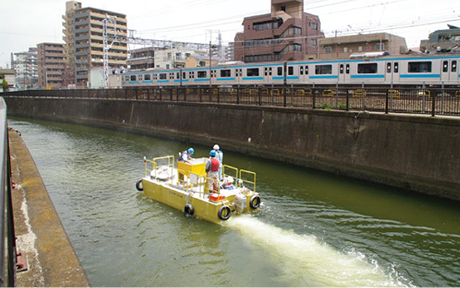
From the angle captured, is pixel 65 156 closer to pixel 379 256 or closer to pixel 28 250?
pixel 28 250

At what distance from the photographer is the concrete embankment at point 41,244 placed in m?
6.06

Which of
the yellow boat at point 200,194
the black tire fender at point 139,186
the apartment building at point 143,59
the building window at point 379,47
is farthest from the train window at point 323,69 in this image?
the apartment building at point 143,59

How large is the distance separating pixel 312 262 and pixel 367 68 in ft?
85.7

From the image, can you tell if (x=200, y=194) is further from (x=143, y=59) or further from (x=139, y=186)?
(x=143, y=59)

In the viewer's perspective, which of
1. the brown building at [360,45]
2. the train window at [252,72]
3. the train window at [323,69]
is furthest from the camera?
the brown building at [360,45]

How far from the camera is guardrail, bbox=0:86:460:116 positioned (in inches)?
684

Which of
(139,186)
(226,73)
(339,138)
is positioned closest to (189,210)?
(139,186)

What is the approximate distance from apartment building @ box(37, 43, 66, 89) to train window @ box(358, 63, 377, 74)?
118156 mm

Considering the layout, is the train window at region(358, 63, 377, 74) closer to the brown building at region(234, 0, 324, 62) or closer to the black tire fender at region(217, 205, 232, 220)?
the black tire fender at region(217, 205, 232, 220)

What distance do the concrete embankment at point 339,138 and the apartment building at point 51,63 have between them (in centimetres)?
11166

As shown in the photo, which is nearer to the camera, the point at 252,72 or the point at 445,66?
the point at 445,66

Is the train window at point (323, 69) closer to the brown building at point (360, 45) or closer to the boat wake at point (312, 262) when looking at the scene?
the boat wake at point (312, 262)

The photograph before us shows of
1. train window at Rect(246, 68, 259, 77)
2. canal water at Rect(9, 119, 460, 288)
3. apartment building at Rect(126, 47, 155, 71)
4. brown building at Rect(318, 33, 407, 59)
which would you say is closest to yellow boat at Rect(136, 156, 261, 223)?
canal water at Rect(9, 119, 460, 288)

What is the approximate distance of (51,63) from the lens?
433 feet
